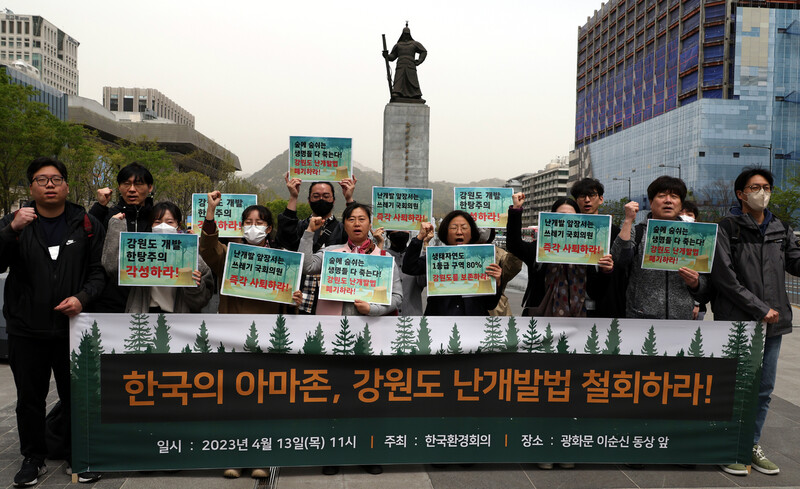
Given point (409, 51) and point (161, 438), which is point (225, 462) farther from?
point (409, 51)

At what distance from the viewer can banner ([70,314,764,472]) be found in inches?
139

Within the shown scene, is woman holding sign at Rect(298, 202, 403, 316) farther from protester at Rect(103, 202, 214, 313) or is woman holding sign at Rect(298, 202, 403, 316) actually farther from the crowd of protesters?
protester at Rect(103, 202, 214, 313)

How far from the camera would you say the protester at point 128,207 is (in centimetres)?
381

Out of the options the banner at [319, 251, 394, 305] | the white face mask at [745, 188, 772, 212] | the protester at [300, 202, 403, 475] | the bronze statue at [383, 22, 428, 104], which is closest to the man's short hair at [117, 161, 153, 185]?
the protester at [300, 202, 403, 475]

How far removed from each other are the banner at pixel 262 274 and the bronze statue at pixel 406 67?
45.5 feet

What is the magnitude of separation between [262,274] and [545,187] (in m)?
132

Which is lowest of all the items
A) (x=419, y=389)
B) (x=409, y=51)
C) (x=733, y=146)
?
(x=419, y=389)

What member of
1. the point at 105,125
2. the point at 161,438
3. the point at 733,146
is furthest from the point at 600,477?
the point at 105,125

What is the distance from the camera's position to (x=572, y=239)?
12.4 ft

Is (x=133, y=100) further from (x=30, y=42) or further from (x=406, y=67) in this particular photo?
(x=406, y=67)

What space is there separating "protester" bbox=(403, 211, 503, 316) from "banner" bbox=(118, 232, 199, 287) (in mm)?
1415

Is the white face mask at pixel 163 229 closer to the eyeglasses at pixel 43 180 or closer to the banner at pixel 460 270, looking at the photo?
the eyeglasses at pixel 43 180

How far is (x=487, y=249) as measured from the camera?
148 inches

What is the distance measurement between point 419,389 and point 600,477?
1.27 metres
